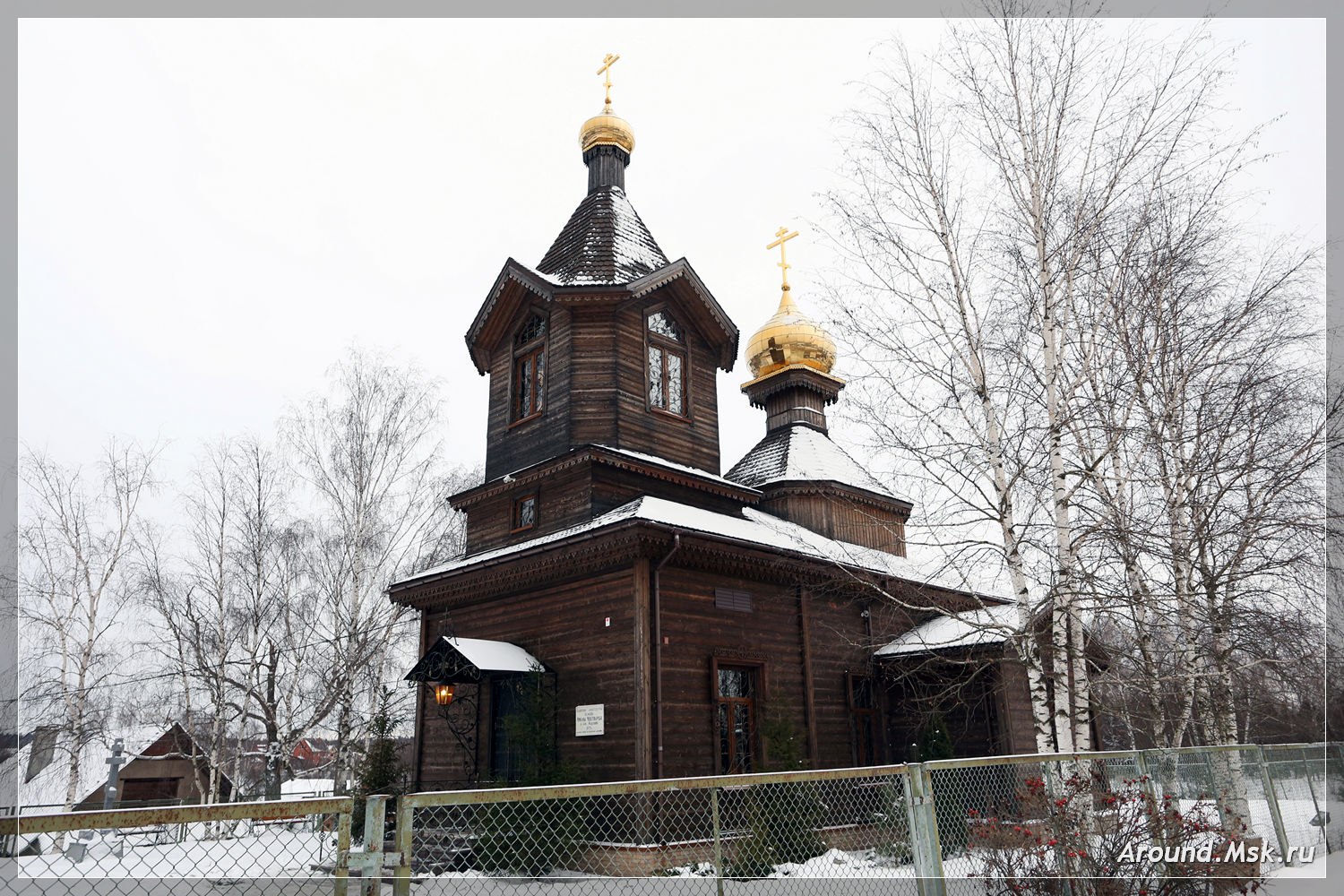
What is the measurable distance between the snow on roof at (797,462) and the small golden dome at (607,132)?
835cm

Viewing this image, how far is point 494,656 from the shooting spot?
1303 centimetres

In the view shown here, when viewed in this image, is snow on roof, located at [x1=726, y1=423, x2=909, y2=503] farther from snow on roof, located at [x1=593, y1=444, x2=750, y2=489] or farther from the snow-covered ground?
the snow-covered ground

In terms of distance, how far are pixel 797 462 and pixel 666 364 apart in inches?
214

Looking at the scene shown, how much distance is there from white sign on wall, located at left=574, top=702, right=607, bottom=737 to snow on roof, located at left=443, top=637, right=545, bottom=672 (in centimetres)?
109

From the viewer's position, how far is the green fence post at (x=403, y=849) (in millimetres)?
3355

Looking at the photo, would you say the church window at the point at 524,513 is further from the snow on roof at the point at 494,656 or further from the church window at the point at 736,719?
the church window at the point at 736,719

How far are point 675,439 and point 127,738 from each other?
2217 cm

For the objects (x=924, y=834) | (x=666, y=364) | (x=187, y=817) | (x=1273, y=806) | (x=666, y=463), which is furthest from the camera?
(x=666, y=364)

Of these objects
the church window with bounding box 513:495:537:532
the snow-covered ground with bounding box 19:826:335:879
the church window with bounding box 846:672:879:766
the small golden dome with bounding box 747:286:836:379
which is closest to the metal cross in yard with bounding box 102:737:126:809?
the snow-covered ground with bounding box 19:826:335:879

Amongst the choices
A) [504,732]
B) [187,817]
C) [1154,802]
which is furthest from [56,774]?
[1154,802]

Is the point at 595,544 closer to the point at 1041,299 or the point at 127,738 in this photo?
the point at 1041,299

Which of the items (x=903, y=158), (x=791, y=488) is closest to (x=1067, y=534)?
(x=903, y=158)

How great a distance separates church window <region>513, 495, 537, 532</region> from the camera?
15523mm
